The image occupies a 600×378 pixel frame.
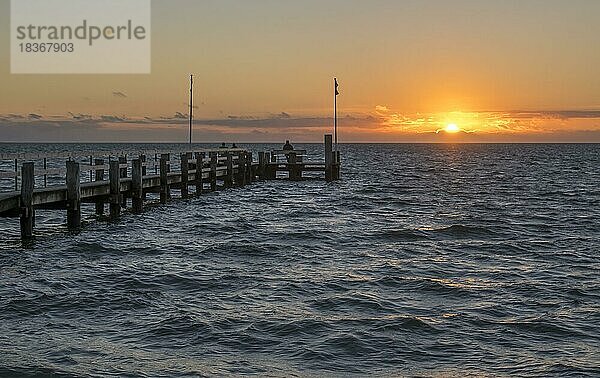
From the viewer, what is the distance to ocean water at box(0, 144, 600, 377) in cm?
941

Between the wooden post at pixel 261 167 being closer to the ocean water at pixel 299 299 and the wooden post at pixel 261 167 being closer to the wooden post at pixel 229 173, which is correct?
the wooden post at pixel 229 173

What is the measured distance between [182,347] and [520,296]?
230 inches

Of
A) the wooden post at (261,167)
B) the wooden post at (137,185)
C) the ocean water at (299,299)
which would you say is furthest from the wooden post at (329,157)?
the wooden post at (137,185)

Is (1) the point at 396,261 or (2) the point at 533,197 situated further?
(2) the point at 533,197

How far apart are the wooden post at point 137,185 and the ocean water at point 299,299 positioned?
54 cm

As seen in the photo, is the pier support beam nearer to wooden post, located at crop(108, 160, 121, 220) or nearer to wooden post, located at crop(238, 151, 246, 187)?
wooden post, located at crop(238, 151, 246, 187)

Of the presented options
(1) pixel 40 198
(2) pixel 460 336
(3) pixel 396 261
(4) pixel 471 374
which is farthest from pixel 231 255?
(4) pixel 471 374

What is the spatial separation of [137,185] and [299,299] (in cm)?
1318

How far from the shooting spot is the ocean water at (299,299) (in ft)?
30.9

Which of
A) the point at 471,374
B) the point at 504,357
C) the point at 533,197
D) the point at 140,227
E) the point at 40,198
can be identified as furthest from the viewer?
the point at 533,197

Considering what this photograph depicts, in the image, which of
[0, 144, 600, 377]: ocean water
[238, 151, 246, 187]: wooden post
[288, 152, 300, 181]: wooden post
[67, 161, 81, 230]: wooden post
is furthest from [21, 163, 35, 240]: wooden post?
[288, 152, 300, 181]: wooden post

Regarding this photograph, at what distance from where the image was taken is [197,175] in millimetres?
31672

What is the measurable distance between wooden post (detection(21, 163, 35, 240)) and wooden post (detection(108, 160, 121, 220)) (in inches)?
158

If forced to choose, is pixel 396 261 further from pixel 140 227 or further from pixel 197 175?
pixel 197 175
